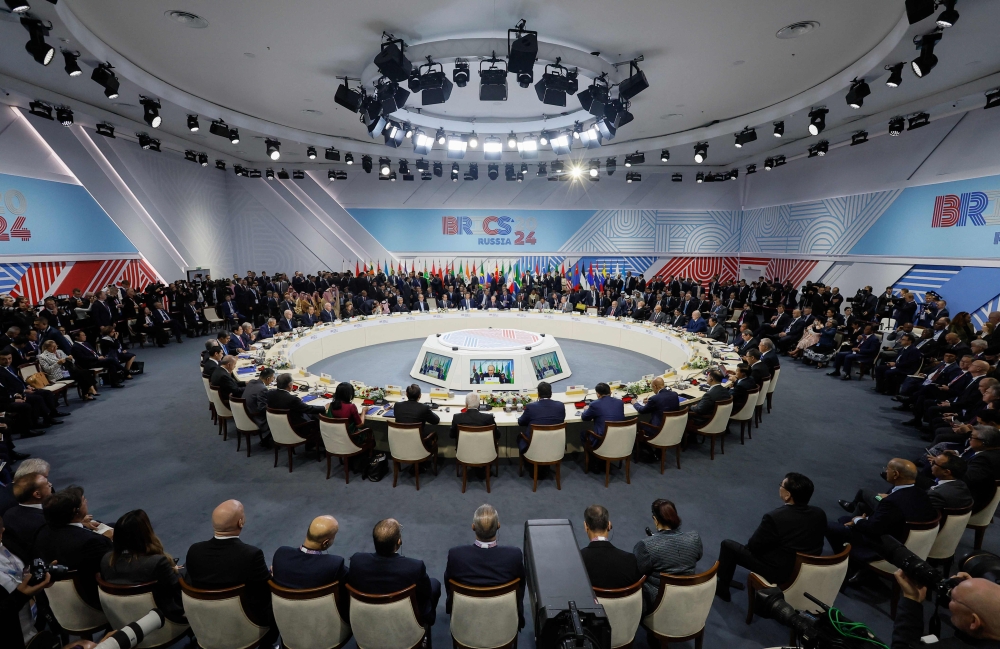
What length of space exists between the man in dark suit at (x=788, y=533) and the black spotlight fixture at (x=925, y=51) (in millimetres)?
6324

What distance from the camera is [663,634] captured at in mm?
2965

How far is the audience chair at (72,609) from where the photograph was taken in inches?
110

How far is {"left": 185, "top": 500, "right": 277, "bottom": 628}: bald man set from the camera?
2.73 m

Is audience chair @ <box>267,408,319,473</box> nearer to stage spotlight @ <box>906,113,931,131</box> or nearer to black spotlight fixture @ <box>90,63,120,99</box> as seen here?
black spotlight fixture @ <box>90,63,120,99</box>

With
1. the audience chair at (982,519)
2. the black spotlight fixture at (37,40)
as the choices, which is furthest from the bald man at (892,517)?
the black spotlight fixture at (37,40)

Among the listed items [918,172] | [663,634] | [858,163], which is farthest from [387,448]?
[858,163]

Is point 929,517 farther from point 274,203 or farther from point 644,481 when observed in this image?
point 274,203

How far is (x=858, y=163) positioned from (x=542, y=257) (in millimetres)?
10952

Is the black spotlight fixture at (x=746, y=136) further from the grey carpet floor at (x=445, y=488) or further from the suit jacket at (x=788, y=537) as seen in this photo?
the suit jacket at (x=788, y=537)

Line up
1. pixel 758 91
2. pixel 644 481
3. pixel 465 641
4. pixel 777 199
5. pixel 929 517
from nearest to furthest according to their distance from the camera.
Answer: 1. pixel 465 641
2. pixel 929 517
3. pixel 644 481
4. pixel 758 91
5. pixel 777 199

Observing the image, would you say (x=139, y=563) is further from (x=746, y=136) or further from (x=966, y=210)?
(x=966, y=210)

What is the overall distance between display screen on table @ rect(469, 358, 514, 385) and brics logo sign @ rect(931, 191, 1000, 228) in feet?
35.4

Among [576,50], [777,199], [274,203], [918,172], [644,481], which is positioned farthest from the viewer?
[274,203]

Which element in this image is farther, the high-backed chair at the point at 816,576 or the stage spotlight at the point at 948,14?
the stage spotlight at the point at 948,14
